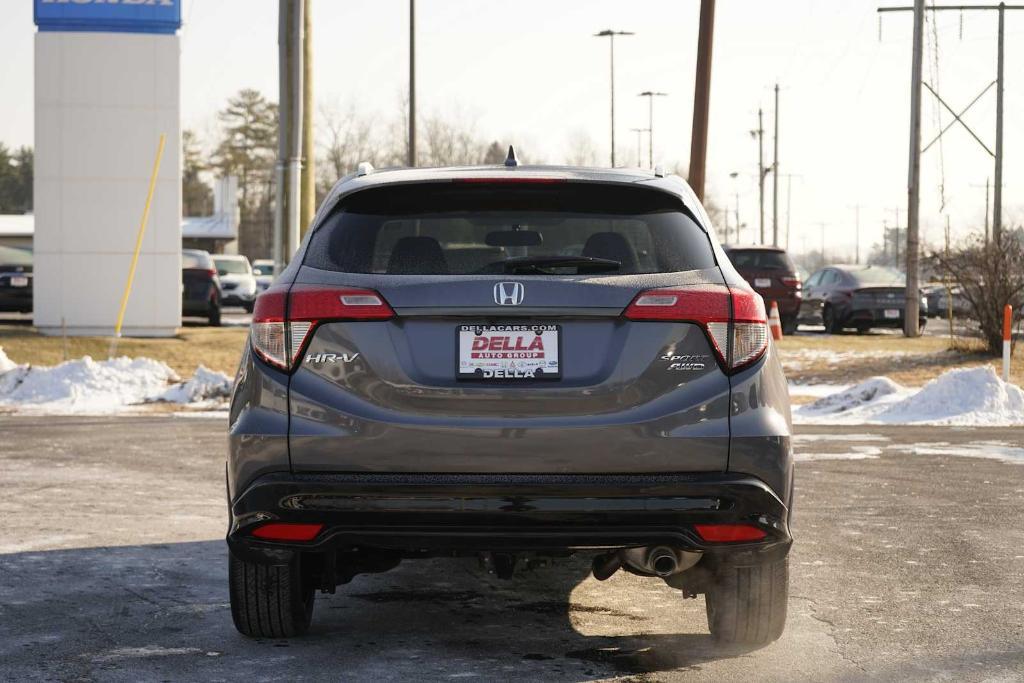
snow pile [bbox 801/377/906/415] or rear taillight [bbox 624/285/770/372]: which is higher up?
rear taillight [bbox 624/285/770/372]

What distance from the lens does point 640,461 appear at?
4691 mm

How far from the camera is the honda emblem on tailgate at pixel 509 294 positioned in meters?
4.74

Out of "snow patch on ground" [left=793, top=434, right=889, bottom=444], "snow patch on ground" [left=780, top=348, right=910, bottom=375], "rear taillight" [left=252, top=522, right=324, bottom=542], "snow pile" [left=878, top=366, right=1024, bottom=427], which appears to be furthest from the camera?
"snow patch on ground" [left=780, top=348, right=910, bottom=375]

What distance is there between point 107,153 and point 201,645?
18.1 meters

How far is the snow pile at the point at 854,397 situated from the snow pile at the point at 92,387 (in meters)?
6.80

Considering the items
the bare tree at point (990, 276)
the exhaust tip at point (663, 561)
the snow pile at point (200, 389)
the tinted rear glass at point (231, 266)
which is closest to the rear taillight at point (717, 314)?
the exhaust tip at point (663, 561)

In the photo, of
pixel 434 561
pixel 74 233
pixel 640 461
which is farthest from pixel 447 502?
pixel 74 233

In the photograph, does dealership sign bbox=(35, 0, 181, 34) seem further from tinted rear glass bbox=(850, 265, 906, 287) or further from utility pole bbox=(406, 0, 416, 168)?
tinted rear glass bbox=(850, 265, 906, 287)

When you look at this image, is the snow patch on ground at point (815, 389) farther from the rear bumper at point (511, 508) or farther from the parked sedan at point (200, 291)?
the rear bumper at point (511, 508)

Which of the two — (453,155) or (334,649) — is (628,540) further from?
(453,155)

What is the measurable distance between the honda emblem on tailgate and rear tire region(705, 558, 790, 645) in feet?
4.13

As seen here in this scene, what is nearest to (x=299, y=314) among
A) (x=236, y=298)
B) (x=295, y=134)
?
(x=295, y=134)

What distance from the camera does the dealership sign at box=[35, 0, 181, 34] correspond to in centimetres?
2238

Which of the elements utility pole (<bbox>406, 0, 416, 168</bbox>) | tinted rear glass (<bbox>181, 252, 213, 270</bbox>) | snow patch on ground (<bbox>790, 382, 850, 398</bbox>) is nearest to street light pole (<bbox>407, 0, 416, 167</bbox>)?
utility pole (<bbox>406, 0, 416, 168</bbox>)
